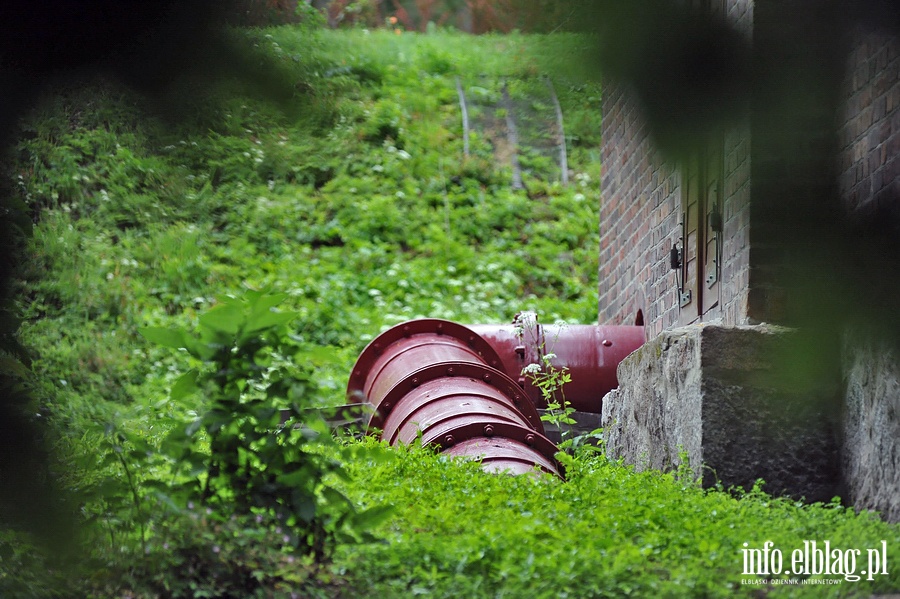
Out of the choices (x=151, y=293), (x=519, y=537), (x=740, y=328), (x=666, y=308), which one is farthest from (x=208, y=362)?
(x=151, y=293)

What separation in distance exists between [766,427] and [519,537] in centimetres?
142

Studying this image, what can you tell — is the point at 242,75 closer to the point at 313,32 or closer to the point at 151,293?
the point at 313,32

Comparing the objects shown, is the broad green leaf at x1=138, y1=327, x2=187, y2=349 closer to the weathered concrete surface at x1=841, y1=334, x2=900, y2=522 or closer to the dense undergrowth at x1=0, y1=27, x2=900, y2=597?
the dense undergrowth at x1=0, y1=27, x2=900, y2=597

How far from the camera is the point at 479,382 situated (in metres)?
5.07

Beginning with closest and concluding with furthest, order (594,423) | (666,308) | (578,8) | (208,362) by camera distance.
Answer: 1. (578,8)
2. (208,362)
3. (666,308)
4. (594,423)

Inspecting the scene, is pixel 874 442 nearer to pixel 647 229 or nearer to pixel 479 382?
pixel 479 382

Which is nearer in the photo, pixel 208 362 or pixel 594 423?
pixel 208 362

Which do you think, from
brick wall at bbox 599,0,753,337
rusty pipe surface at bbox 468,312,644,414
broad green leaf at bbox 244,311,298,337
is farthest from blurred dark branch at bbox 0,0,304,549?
rusty pipe surface at bbox 468,312,644,414

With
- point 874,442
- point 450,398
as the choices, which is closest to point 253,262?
point 450,398

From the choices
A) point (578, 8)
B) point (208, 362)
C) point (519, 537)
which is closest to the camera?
point (578, 8)

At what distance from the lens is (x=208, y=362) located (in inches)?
97.7

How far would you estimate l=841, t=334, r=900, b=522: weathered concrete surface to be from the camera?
313 cm

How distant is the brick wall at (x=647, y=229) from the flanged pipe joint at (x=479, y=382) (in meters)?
0.49

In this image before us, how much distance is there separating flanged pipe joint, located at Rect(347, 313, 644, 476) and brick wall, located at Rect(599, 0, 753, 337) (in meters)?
0.49
